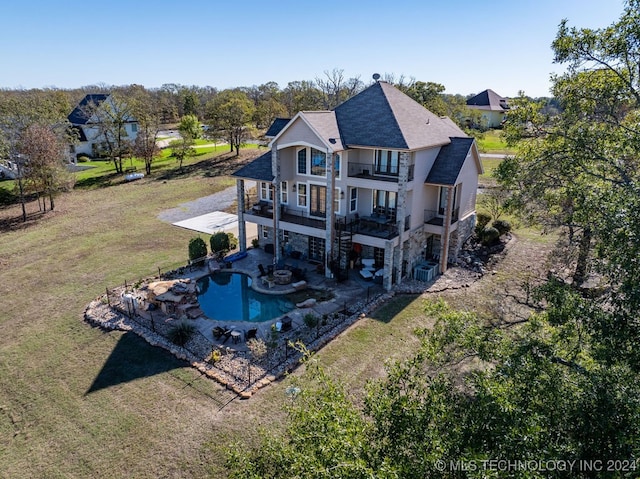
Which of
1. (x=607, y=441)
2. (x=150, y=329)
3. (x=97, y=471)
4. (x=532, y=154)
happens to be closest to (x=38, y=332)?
(x=150, y=329)

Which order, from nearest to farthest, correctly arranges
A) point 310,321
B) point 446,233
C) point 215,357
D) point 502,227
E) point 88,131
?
1. point 215,357
2. point 310,321
3. point 446,233
4. point 502,227
5. point 88,131

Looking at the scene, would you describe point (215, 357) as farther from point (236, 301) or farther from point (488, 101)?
point (488, 101)

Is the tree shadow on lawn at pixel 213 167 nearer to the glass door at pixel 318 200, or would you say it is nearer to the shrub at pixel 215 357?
the glass door at pixel 318 200

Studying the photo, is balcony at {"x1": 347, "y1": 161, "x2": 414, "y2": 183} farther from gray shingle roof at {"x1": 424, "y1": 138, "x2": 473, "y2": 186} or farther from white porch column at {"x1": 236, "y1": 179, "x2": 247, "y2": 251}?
white porch column at {"x1": 236, "y1": 179, "x2": 247, "y2": 251}

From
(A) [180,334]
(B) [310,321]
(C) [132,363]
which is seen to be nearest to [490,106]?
(B) [310,321]

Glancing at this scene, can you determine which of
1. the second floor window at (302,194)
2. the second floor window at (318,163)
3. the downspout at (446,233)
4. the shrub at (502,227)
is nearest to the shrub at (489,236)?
the shrub at (502,227)

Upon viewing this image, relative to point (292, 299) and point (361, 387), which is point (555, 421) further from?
point (292, 299)

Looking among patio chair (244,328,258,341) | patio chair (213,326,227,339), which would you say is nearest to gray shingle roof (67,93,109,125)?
patio chair (213,326,227,339)
